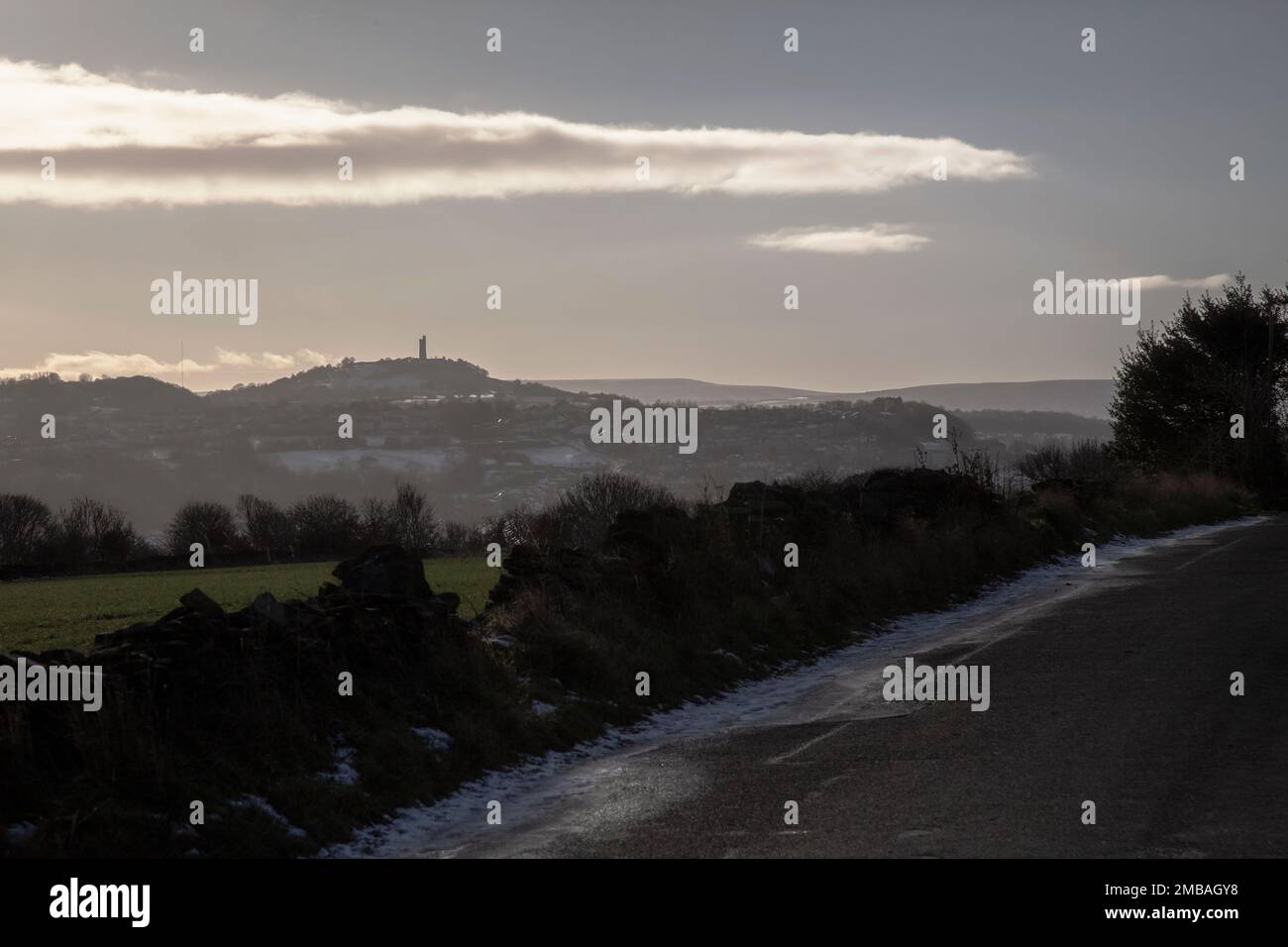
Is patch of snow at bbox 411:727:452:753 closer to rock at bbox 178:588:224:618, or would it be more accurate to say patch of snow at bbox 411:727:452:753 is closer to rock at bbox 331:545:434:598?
rock at bbox 178:588:224:618

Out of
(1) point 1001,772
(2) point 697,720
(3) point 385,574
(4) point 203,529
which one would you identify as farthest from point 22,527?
(1) point 1001,772

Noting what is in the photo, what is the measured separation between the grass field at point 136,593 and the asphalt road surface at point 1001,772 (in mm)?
6129

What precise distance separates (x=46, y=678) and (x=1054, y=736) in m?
8.22

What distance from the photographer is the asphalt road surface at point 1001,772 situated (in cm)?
820

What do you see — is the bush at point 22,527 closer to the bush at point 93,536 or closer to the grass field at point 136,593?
the bush at point 93,536

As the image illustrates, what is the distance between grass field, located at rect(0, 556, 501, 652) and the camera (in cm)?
1775

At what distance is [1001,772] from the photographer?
1003cm

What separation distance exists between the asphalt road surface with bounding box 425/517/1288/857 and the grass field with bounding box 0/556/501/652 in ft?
20.1

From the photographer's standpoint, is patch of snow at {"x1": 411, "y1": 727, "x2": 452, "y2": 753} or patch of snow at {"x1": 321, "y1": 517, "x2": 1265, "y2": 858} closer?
patch of snow at {"x1": 321, "y1": 517, "x2": 1265, "y2": 858}

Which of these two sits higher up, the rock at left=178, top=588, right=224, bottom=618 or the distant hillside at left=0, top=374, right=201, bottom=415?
the distant hillside at left=0, top=374, right=201, bottom=415

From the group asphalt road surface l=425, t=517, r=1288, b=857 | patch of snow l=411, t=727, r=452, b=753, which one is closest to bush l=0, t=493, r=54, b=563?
patch of snow l=411, t=727, r=452, b=753

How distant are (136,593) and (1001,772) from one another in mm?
20347

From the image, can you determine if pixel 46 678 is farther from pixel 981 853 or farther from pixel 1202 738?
pixel 1202 738

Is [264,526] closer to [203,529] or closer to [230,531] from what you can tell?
[230,531]
